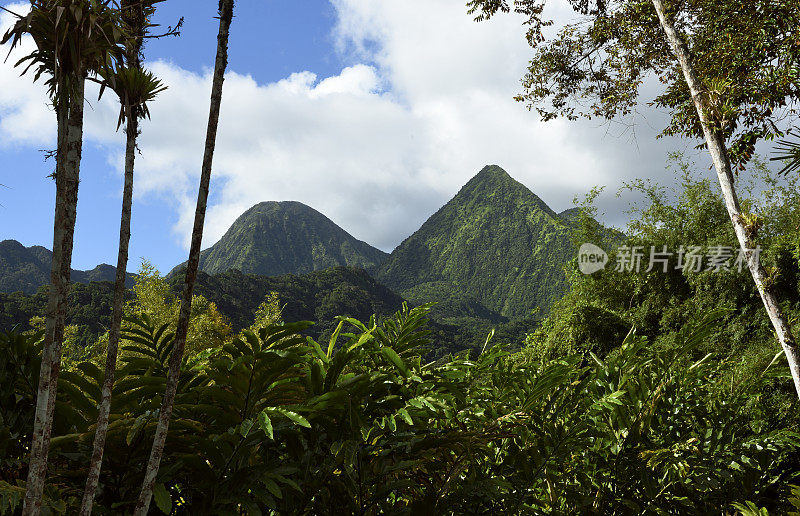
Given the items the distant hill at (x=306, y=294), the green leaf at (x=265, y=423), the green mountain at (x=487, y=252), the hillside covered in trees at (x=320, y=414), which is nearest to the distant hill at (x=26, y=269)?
the distant hill at (x=306, y=294)

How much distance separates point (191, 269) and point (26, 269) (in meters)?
79.2

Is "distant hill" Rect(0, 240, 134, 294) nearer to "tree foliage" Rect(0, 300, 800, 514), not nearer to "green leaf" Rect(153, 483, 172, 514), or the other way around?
"tree foliage" Rect(0, 300, 800, 514)

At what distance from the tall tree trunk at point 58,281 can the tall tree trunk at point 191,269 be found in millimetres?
164

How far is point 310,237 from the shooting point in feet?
393

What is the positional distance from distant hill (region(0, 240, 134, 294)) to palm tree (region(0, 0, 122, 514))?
6508 centimetres

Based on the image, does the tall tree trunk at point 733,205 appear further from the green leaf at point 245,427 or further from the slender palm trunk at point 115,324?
the slender palm trunk at point 115,324

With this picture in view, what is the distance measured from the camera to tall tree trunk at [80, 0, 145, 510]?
864 millimetres

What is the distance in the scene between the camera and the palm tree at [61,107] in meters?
0.86

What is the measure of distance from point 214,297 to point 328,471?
45.4 metres

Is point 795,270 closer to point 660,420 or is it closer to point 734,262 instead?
point 734,262

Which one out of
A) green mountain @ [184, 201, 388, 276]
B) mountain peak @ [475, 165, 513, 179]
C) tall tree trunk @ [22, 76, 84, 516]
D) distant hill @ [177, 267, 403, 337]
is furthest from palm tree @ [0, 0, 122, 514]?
green mountain @ [184, 201, 388, 276]

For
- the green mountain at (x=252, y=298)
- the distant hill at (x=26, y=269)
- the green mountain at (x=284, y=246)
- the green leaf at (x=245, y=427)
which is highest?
the green mountain at (x=284, y=246)

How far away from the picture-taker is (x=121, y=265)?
0.97 meters

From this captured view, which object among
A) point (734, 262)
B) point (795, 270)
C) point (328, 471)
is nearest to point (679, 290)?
point (734, 262)
